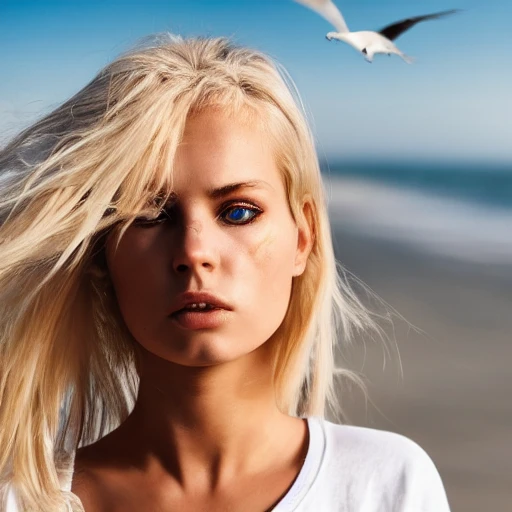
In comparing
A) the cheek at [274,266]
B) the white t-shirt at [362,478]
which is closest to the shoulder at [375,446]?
the white t-shirt at [362,478]

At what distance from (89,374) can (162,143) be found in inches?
18.1

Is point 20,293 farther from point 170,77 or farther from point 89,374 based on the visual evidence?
point 170,77

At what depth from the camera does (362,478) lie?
1.60m

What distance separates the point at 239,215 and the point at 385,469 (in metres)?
0.43

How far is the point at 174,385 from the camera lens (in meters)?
1.58

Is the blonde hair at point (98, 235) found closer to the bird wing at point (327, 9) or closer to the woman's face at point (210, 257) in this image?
the woman's face at point (210, 257)

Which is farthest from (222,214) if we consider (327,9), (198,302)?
(327,9)

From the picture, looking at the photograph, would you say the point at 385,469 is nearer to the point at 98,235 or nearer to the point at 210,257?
the point at 210,257

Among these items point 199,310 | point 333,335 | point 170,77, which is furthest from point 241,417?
point 170,77

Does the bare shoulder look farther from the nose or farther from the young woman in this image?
the nose

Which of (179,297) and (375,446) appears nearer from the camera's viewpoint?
(179,297)

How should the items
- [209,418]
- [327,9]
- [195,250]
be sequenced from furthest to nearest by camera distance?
1. [327,9]
2. [209,418]
3. [195,250]

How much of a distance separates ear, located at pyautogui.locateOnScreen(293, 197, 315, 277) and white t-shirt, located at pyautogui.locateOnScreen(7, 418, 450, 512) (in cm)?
24

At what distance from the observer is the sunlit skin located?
58.7 inches
